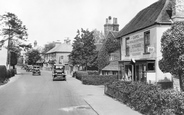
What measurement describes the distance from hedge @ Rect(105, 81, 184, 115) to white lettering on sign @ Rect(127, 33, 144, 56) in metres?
7.92

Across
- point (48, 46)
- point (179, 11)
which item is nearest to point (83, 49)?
point (179, 11)

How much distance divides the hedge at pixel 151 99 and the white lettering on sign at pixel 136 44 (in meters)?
7.92

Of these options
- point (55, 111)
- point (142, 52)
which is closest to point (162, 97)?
point (55, 111)

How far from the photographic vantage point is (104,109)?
33.3 feet

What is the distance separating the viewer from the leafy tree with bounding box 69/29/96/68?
36.5 meters

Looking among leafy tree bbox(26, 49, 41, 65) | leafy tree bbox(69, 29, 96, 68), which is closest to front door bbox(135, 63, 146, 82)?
leafy tree bbox(69, 29, 96, 68)

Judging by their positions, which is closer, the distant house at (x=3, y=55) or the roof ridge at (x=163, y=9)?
the roof ridge at (x=163, y=9)

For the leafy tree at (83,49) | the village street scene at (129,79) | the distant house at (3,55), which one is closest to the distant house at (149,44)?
the village street scene at (129,79)

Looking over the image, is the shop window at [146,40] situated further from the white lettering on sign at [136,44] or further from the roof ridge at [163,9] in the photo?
the roof ridge at [163,9]

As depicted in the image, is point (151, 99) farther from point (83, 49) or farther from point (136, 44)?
point (83, 49)

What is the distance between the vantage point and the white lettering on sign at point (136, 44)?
19.2 m

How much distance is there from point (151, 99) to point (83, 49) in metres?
28.4

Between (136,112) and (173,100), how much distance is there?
2.63m

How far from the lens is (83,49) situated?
36.2 m
